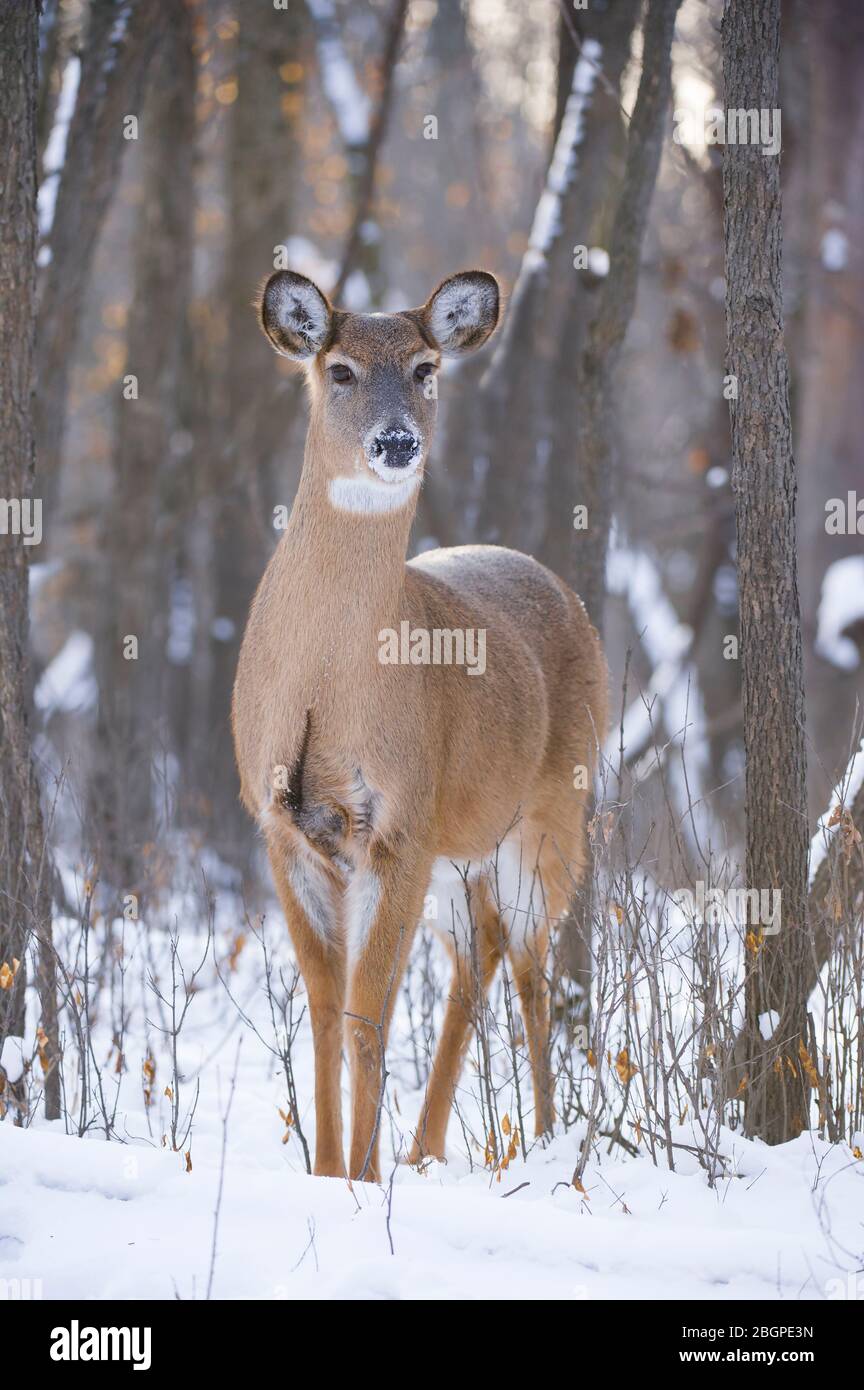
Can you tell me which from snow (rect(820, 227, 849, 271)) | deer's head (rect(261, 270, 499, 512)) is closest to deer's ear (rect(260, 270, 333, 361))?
deer's head (rect(261, 270, 499, 512))

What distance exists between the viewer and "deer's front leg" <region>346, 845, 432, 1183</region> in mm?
5898

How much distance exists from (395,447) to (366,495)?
27cm

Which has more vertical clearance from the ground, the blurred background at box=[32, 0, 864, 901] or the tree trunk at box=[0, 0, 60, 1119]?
the blurred background at box=[32, 0, 864, 901]

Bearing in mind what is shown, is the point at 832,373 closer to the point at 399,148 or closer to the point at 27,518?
the point at 27,518

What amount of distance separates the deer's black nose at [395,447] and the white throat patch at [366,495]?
0.15 metres

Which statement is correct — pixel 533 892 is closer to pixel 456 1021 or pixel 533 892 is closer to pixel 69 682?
pixel 456 1021

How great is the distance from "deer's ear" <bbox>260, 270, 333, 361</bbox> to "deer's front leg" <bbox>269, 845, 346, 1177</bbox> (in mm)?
2007

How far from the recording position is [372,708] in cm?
593

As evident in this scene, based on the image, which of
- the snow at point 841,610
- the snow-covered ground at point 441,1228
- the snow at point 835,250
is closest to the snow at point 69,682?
the snow-covered ground at point 441,1228

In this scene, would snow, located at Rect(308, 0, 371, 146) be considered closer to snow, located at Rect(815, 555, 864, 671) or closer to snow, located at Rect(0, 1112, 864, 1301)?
snow, located at Rect(815, 555, 864, 671)

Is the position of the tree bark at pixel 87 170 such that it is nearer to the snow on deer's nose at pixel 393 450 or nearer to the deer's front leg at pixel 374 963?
the snow on deer's nose at pixel 393 450

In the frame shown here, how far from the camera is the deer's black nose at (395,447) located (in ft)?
19.7

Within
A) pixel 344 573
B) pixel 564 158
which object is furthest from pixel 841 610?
pixel 344 573

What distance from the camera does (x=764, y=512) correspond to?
5.84 meters
